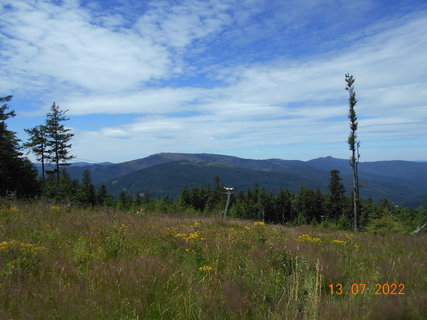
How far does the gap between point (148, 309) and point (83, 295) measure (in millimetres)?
694

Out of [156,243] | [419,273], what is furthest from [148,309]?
[419,273]

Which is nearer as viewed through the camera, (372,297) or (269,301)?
(269,301)

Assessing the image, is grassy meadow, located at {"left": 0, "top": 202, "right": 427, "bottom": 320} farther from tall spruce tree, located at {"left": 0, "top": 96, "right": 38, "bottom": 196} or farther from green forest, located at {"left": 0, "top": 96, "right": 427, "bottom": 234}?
tall spruce tree, located at {"left": 0, "top": 96, "right": 38, "bottom": 196}

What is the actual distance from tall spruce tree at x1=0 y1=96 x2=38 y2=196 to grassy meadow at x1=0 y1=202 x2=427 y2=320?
2954 cm

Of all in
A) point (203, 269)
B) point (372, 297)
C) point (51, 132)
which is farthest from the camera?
point (51, 132)

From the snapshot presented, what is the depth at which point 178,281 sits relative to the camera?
3475mm

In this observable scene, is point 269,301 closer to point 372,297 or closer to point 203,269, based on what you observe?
point 203,269

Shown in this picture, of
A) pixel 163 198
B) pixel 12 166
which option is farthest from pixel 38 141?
pixel 163 198

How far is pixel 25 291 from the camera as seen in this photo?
275 centimetres

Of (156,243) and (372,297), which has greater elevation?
(156,243)
